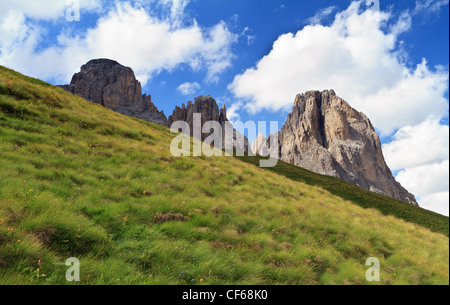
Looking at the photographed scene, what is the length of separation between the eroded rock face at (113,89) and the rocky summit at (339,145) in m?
107

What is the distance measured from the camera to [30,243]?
4.80 meters

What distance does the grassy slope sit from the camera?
208 inches

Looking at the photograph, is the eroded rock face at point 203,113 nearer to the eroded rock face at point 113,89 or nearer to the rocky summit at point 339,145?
the eroded rock face at point 113,89

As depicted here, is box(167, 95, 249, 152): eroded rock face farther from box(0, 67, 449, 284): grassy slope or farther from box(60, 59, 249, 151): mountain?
box(0, 67, 449, 284): grassy slope

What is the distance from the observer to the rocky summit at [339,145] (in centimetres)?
15788

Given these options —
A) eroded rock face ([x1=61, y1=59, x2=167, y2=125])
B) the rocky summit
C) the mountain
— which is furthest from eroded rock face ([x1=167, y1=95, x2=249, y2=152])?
the rocky summit

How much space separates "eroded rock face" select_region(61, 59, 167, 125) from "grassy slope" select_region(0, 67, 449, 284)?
523 feet

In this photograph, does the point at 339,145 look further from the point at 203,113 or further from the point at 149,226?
the point at 149,226

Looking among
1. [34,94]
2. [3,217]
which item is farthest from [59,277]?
Result: [34,94]

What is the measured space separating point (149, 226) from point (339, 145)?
600ft

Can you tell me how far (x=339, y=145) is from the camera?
555 feet

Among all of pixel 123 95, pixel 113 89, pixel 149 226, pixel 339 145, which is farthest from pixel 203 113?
pixel 149 226
